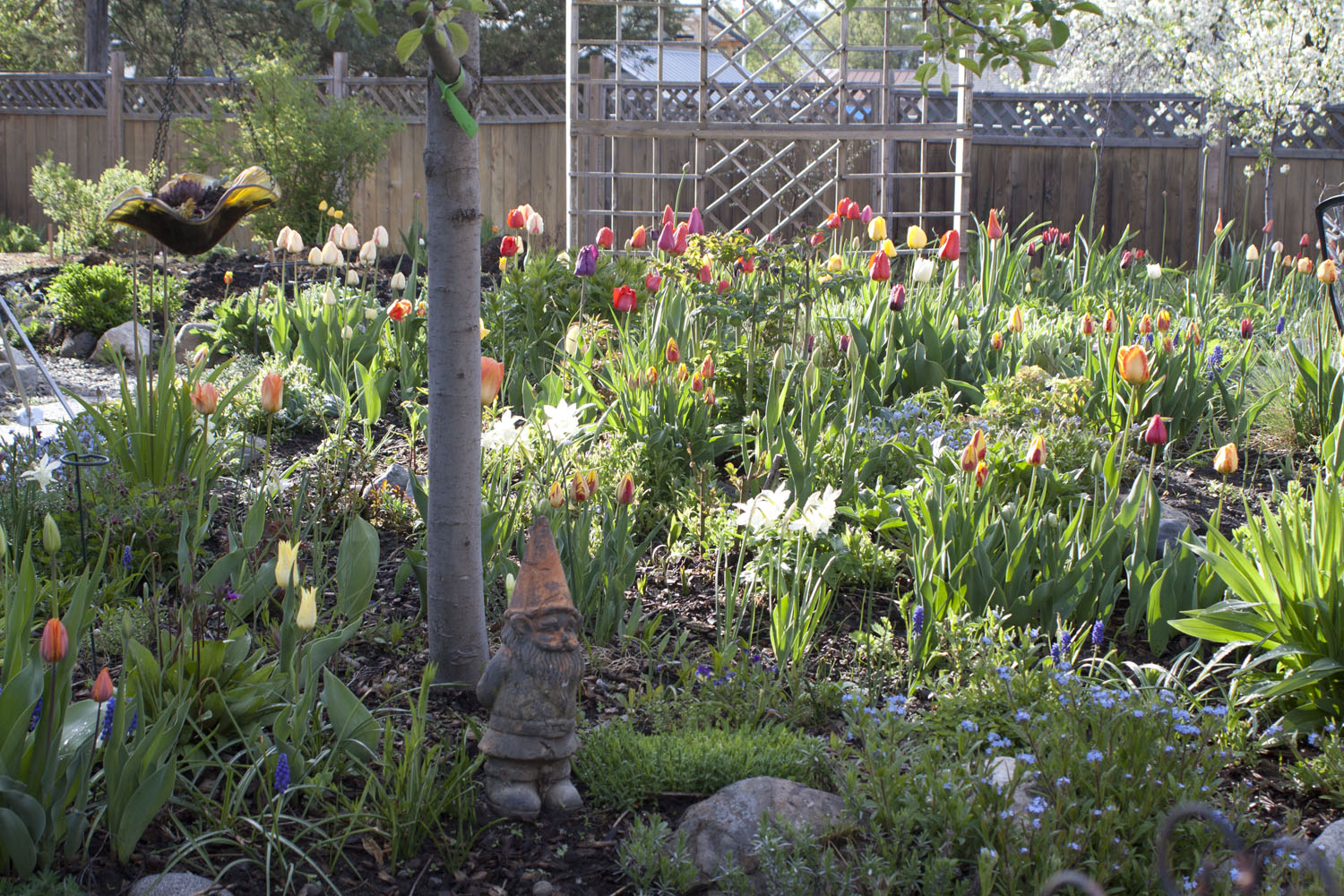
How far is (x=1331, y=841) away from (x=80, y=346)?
6.95 metres

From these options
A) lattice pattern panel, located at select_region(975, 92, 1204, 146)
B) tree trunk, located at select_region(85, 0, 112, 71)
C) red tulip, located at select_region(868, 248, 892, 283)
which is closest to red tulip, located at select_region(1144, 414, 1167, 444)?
red tulip, located at select_region(868, 248, 892, 283)

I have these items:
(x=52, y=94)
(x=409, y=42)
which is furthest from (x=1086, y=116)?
(x=52, y=94)

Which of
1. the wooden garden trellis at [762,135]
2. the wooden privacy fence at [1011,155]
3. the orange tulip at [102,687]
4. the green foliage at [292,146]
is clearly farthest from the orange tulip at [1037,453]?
the green foliage at [292,146]

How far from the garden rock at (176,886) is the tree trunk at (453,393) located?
70 cm

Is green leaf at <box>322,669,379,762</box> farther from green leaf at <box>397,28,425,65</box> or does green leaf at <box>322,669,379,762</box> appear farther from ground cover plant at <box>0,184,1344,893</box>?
green leaf at <box>397,28,425,65</box>

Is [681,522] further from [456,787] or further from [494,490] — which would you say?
[456,787]

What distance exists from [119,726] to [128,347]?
17.2ft

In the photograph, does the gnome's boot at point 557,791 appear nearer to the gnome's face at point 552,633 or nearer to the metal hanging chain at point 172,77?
the gnome's face at point 552,633

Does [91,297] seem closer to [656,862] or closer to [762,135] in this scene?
[762,135]

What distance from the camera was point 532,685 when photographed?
1.86m

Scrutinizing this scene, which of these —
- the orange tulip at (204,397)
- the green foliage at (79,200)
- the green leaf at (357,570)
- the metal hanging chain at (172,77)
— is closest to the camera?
the green leaf at (357,570)

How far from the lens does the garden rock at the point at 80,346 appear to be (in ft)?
21.6

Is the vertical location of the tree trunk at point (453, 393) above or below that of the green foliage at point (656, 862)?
above

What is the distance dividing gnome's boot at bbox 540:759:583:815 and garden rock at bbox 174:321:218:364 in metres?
3.92
